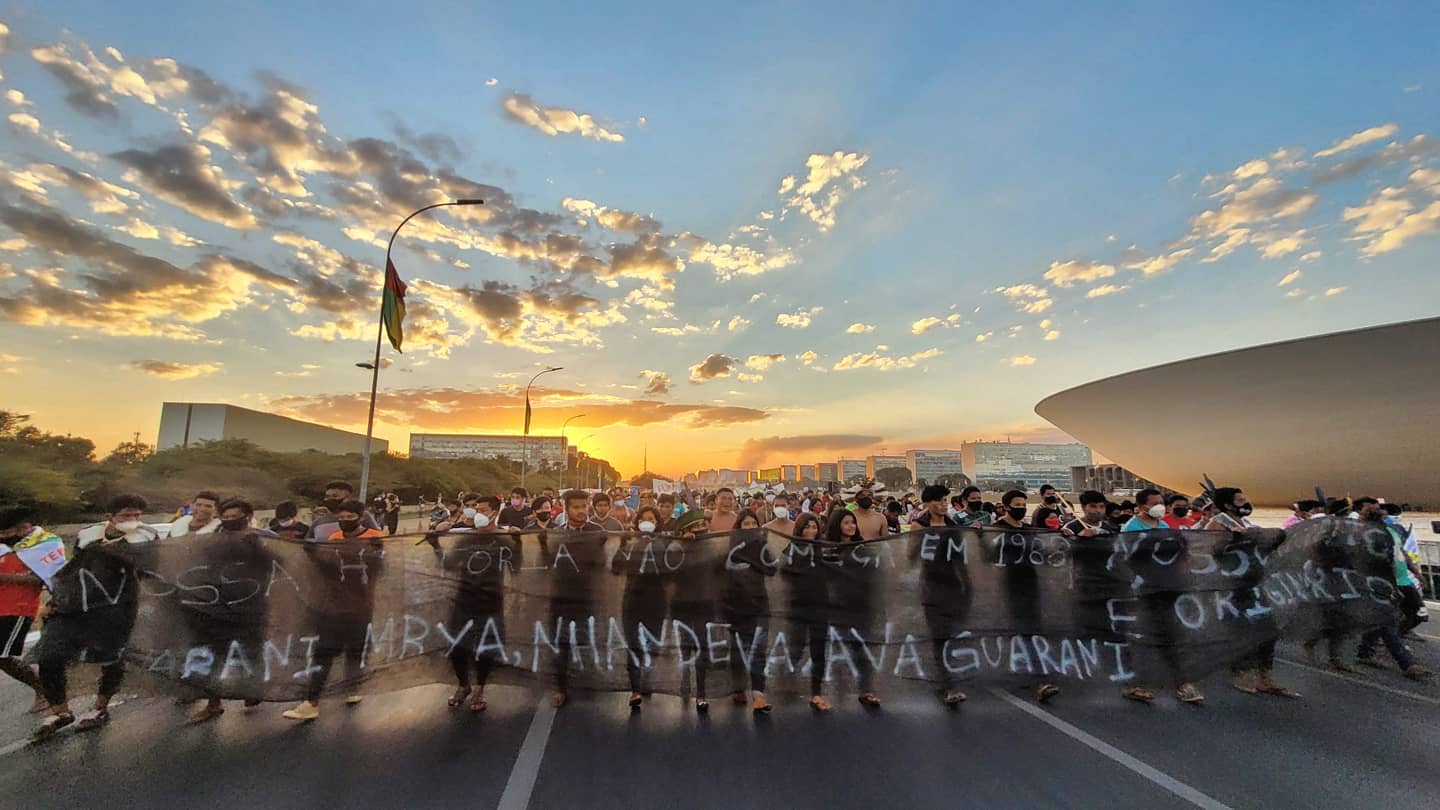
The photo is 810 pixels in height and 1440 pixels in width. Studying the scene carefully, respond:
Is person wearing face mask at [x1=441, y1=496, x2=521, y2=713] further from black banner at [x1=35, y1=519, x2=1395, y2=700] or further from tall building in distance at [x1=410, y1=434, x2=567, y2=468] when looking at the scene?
tall building in distance at [x1=410, y1=434, x2=567, y2=468]

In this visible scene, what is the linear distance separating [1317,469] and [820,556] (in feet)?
213

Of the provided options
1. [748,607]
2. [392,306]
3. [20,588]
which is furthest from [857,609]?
[392,306]

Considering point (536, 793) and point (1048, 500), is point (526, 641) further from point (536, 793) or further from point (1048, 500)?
point (1048, 500)

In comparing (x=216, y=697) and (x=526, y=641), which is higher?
(x=526, y=641)

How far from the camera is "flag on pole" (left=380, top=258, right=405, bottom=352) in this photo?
19.4 metres

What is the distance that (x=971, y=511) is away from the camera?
899cm

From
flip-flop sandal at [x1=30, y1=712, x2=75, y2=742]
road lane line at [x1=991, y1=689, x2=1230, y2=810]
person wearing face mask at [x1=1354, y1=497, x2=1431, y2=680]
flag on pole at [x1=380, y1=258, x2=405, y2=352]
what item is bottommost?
flip-flop sandal at [x1=30, y1=712, x2=75, y2=742]

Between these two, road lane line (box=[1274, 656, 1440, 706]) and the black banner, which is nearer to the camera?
the black banner

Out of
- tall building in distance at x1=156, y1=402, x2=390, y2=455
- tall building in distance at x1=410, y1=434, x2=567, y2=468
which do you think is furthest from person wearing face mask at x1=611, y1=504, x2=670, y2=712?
tall building in distance at x1=410, y1=434, x2=567, y2=468

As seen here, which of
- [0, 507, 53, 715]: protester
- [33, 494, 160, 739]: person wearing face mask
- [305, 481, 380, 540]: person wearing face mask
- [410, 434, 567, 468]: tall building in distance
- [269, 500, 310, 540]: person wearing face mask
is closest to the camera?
[33, 494, 160, 739]: person wearing face mask

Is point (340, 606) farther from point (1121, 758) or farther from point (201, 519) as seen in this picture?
point (1121, 758)

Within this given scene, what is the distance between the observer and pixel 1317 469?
165ft

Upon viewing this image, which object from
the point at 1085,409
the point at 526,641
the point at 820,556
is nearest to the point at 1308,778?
the point at 820,556

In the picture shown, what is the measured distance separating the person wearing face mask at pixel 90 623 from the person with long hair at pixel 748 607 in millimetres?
4645
